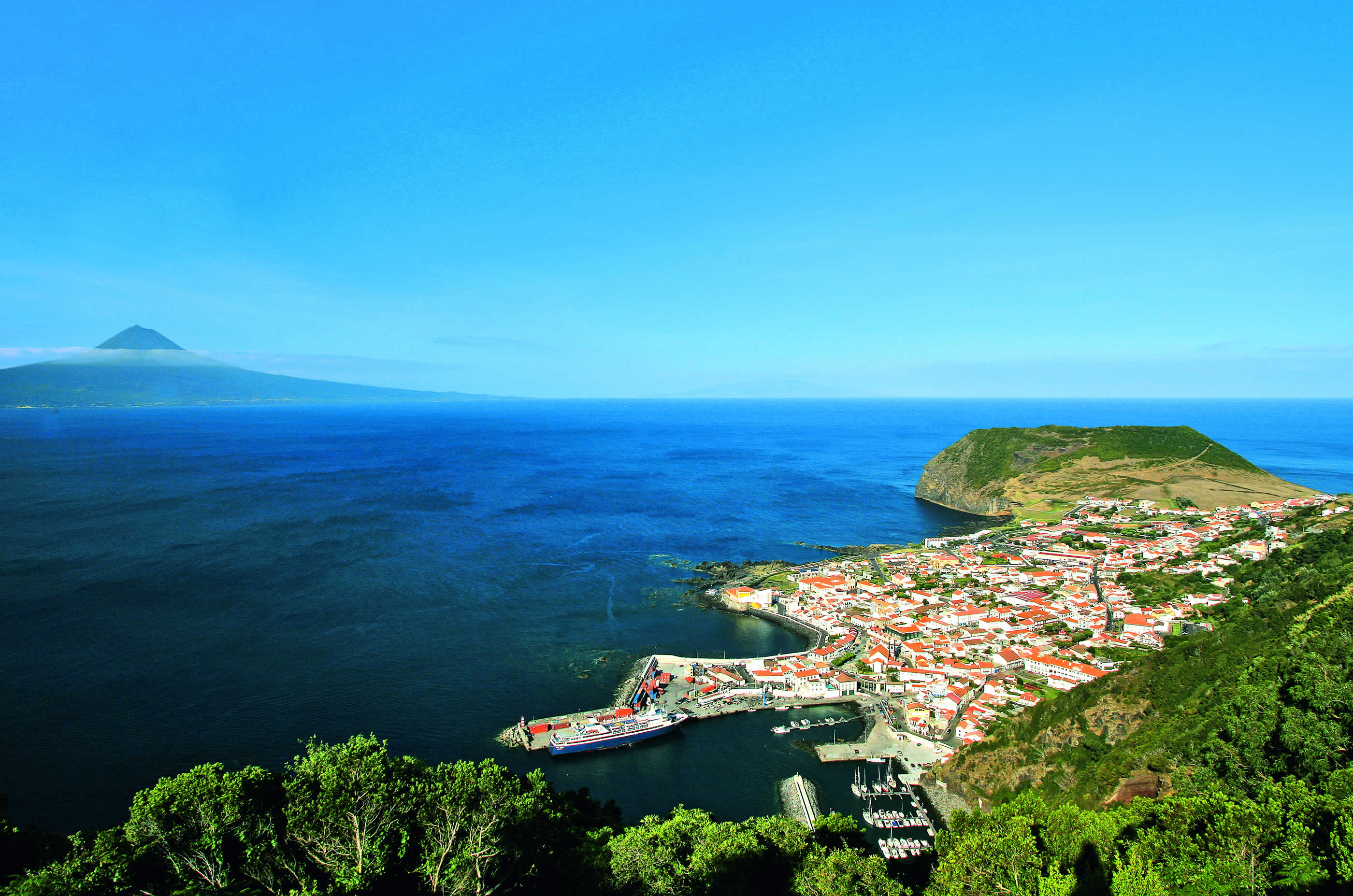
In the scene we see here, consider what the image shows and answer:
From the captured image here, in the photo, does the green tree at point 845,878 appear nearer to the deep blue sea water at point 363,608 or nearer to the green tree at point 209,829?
the deep blue sea water at point 363,608

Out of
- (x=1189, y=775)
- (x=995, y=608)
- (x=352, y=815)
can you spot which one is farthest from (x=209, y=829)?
(x=995, y=608)

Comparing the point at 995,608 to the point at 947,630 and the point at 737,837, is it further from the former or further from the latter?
the point at 737,837

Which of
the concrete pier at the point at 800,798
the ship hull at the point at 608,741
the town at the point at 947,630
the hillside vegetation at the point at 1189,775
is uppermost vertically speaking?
the hillside vegetation at the point at 1189,775

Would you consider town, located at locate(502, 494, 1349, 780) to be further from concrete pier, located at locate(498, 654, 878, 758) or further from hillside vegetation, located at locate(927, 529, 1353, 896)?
hillside vegetation, located at locate(927, 529, 1353, 896)

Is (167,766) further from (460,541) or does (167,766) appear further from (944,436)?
(944,436)

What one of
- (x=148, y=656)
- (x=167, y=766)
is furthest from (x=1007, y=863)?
(x=148, y=656)

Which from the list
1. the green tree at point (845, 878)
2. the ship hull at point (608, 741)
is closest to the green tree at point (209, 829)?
the green tree at point (845, 878)

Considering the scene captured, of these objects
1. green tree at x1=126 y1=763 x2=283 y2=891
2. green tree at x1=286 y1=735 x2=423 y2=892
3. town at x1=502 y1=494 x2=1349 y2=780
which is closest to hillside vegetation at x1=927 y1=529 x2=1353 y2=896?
town at x1=502 y1=494 x2=1349 y2=780
